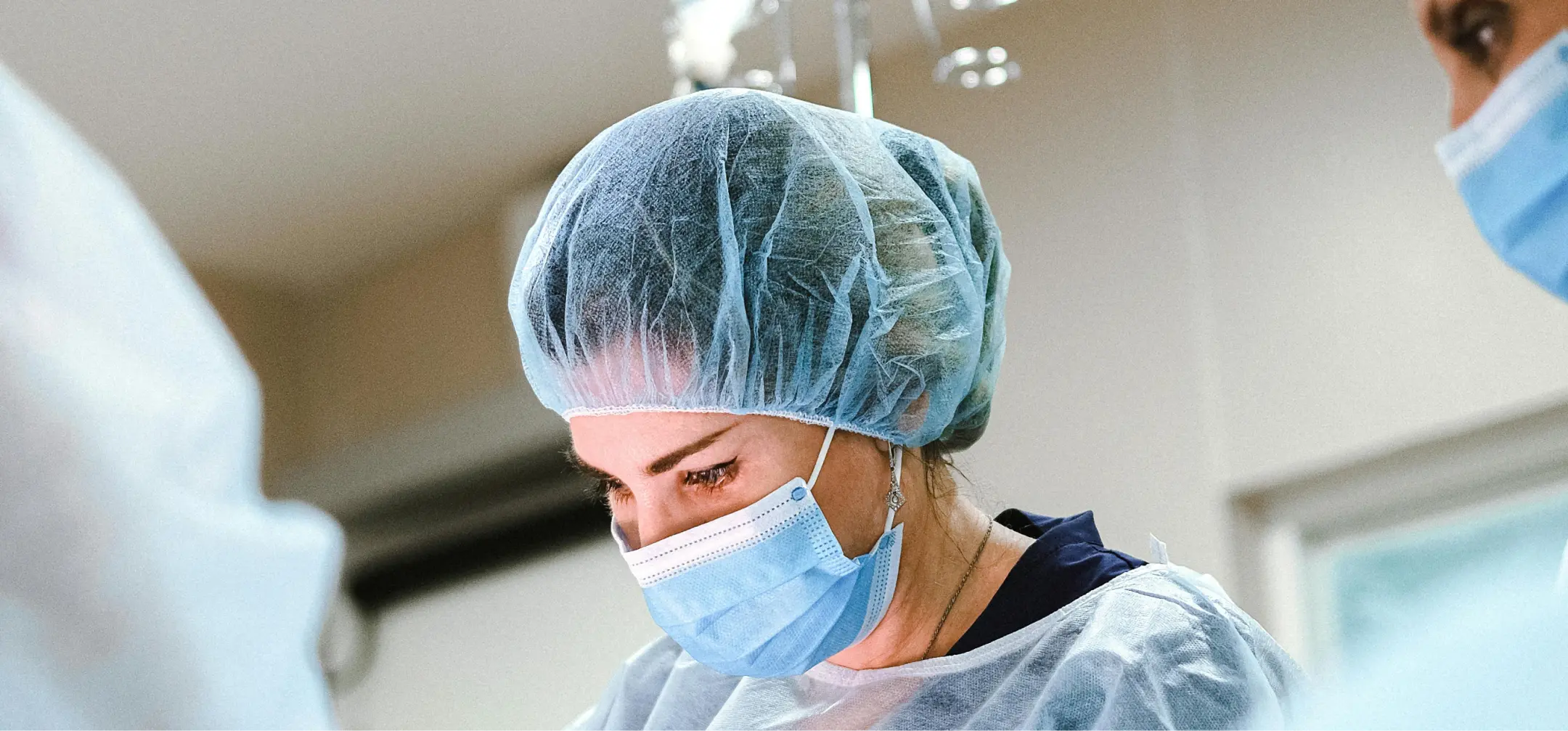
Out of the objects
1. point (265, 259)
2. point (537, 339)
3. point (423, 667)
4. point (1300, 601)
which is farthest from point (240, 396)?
point (265, 259)

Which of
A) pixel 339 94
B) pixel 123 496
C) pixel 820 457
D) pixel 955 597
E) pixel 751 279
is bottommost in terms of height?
pixel 339 94

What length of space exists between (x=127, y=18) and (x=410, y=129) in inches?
28.4

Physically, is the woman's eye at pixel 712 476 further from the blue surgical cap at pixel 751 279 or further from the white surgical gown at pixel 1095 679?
the white surgical gown at pixel 1095 679

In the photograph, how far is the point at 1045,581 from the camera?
1195 mm

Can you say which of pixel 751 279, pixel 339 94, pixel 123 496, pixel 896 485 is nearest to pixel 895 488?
pixel 896 485

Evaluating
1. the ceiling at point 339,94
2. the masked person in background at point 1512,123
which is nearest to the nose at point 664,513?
the masked person in background at point 1512,123

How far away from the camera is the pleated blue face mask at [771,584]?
47.1 inches

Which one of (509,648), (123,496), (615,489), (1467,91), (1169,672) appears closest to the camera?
(123,496)

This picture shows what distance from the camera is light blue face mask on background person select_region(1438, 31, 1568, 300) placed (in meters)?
0.72

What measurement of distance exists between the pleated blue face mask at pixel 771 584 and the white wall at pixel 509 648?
2298mm

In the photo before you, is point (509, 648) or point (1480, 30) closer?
point (1480, 30)

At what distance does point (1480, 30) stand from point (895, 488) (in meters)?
0.63

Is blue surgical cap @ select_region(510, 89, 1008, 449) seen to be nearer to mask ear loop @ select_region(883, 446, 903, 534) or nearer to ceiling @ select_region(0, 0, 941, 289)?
mask ear loop @ select_region(883, 446, 903, 534)

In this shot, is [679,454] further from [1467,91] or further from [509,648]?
[509,648]
